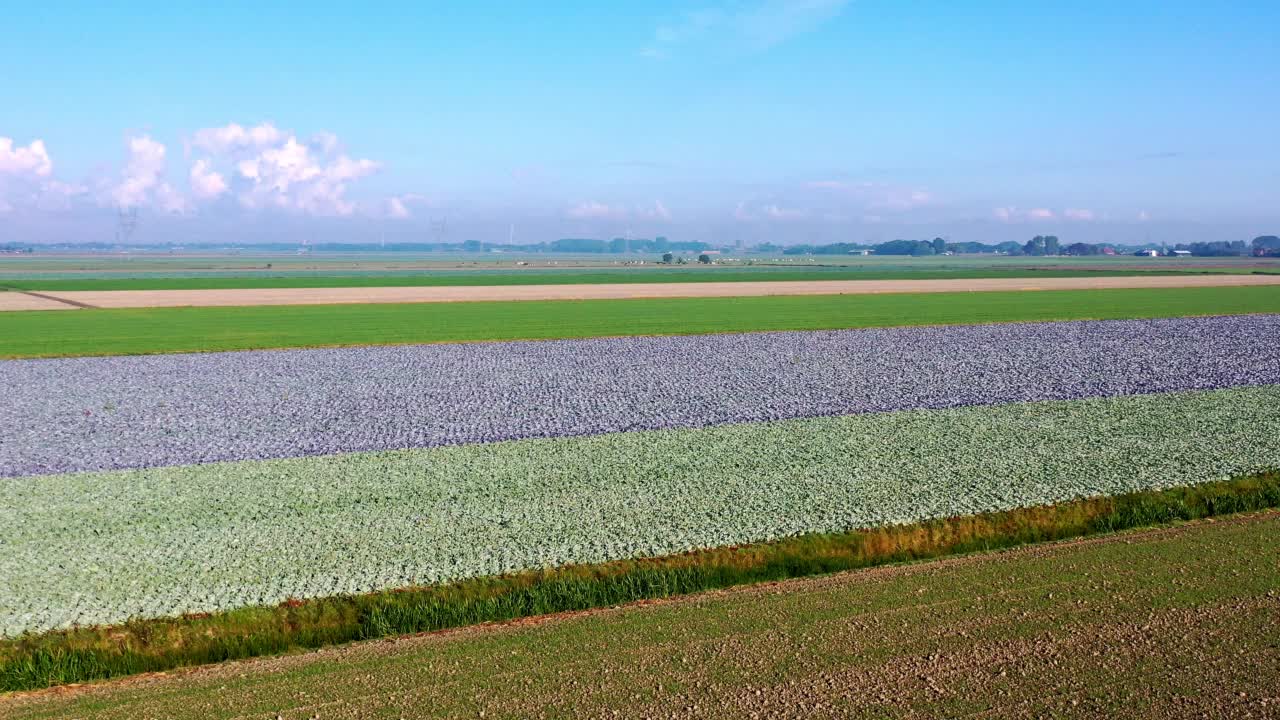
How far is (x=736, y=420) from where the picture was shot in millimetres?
20312

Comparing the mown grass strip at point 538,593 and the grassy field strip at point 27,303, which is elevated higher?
the mown grass strip at point 538,593

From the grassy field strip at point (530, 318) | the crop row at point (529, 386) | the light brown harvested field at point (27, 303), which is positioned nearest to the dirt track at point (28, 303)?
the light brown harvested field at point (27, 303)

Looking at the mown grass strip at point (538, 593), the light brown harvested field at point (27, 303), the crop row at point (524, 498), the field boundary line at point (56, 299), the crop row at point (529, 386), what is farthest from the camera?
the field boundary line at point (56, 299)

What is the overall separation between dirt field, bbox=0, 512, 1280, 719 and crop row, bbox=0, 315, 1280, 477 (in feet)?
31.1

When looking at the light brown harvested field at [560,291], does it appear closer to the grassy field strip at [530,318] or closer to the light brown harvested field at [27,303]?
the light brown harvested field at [27,303]

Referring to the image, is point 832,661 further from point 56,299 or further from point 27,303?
point 56,299

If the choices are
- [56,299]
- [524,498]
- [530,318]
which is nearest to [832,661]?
[524,498]

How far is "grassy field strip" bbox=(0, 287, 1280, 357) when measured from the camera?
37.4 m

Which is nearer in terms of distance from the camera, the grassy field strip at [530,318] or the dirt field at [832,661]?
the dirt field at [832,661]

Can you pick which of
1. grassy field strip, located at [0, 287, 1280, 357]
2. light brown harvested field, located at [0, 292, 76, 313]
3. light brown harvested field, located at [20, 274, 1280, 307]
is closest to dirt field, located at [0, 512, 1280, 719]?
grassy field strip, located at [0, 287, 1280, 357]

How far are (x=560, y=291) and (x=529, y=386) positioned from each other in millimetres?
49039

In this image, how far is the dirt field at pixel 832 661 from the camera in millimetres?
7133

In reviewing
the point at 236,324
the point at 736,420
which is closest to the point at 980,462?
the point at 736,420

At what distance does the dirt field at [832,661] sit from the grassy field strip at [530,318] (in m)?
27.9
